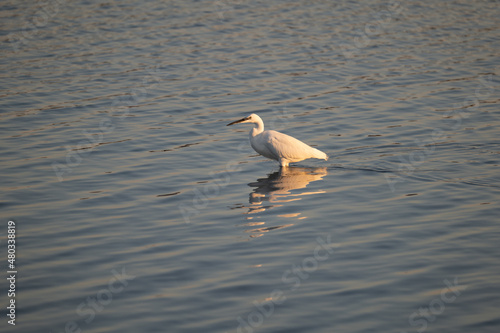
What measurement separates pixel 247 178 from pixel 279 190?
107cm

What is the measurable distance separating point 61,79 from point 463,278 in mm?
15759

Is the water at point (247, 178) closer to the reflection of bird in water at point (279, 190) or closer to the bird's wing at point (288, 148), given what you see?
the reflection of bird in water at point (279, 190)

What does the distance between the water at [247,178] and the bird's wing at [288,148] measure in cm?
51

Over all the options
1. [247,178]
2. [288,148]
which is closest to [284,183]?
[247,178]

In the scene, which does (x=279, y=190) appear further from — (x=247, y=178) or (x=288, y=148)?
(x=288, y=148)

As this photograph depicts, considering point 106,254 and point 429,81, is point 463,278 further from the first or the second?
point 429,81

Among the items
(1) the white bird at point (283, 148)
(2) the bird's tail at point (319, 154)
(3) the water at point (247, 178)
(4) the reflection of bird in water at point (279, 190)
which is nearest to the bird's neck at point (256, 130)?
A: (1) the white bird at point (283, 148)

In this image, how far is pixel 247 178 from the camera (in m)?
14.5

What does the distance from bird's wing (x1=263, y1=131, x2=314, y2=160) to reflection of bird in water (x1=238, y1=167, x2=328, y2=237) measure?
0.38m

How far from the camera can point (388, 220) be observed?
461 inches

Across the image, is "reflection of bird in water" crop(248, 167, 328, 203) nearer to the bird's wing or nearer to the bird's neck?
the bird's wing

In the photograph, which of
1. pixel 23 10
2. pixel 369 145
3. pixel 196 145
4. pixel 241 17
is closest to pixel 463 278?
pixel 369 145

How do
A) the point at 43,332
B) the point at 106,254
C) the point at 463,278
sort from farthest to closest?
the point at 106,254 < the point at 463,278 < the point at 43,332

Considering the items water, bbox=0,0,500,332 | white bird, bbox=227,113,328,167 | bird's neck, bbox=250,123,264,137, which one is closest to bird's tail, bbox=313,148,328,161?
white bird, bbox=227,113,328,167
